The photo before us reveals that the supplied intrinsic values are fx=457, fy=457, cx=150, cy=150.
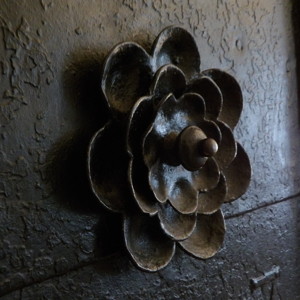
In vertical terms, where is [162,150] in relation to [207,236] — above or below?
above

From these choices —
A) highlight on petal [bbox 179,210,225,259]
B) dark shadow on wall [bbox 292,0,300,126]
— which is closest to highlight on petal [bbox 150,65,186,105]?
highlight on petal [bbox 179,210,225,259]

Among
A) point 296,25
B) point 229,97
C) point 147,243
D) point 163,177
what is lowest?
point 147,243

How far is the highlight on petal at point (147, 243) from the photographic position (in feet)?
2.36

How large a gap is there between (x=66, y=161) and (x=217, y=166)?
261 mm

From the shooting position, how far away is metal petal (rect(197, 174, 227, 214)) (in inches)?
30.9

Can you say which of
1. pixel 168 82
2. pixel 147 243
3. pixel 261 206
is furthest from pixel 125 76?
pixel 261 206

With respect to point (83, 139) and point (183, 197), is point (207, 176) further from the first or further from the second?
point (83, 139)

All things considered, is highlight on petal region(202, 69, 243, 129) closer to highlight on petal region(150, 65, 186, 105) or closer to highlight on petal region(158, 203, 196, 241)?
highlight on petal region(150, 65, 186, 105)

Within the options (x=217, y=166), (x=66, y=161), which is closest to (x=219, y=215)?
(x=217, y=166)

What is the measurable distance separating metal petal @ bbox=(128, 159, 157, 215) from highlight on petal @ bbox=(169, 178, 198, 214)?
4cm

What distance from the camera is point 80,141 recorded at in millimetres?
690

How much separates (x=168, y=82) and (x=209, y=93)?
0.30 ft

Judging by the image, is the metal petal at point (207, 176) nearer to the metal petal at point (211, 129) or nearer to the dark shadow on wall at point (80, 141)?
the metal petal at point (211, 129)

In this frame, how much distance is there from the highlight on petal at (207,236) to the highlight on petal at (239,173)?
2.3 inches
